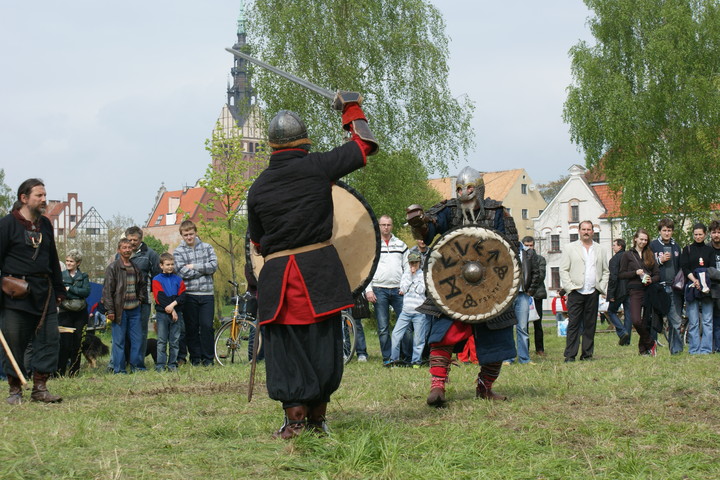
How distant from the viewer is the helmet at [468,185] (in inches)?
272

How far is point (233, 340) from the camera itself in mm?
12508

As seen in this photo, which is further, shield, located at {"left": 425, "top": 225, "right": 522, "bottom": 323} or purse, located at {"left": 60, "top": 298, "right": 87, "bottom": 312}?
Result: purse, located at {"left": 60, "top": 298, "right": 87, "bottom": 312}

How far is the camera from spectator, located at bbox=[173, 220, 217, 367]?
11570mm

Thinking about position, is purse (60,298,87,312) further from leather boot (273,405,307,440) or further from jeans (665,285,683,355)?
jeans (665,285,683,355)

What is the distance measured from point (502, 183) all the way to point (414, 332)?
60171 mm

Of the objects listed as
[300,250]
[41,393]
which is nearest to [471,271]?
[300,250]

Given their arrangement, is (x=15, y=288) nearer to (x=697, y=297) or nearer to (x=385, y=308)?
(x=385, y=308)

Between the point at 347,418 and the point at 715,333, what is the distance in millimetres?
7557

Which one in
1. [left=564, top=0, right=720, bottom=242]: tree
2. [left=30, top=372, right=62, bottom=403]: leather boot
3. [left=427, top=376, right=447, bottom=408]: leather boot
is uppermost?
[left=564, top=0, right=720, bottom=242]: tree

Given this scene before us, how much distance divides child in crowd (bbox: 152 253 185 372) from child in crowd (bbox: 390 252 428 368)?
111 inches

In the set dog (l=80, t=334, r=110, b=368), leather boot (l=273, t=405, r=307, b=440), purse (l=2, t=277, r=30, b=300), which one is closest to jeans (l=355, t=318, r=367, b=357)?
dog (l=80, t=334, r=110, b=368)

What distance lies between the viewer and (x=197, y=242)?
38.7 feet

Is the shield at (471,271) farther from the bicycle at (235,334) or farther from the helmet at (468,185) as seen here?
the bicycle at (235,334)

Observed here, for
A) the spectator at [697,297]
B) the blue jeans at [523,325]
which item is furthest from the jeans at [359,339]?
the spectator at [697,297]
